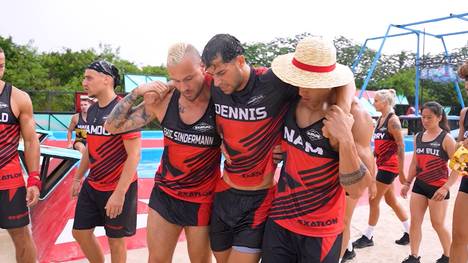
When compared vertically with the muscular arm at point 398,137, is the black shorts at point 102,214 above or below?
below

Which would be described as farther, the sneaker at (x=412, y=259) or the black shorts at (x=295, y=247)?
the sneaker at (x=412, y=259)

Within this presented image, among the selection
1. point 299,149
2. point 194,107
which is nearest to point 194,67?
point 194,107

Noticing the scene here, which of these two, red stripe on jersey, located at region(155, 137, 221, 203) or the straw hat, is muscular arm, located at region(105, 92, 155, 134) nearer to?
red stripe on jersey, located at region(155, 137, 221, 203)

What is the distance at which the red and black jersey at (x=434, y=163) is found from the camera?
15.9 ft

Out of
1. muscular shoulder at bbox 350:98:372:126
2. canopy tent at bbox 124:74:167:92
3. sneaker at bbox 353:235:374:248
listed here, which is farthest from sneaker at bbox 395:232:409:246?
canopy tent at bbox 124:74:167:92

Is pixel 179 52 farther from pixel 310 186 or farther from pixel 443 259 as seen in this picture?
pixel 443 259

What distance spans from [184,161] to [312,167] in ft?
3.32

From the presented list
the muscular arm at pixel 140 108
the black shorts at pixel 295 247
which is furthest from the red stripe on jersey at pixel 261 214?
the muscular arm at pixel 140 108

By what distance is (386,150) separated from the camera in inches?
221

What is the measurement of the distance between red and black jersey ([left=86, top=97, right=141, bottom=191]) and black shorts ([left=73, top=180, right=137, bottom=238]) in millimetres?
91

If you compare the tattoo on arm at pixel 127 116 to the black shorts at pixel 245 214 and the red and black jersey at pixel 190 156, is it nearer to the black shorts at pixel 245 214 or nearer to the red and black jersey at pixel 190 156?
the red and black jersey at pixel 190 156

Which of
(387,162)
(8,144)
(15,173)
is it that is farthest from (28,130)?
(387,162)

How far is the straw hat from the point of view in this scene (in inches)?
87.4

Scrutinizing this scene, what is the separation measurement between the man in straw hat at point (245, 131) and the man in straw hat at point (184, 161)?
0.55ft
